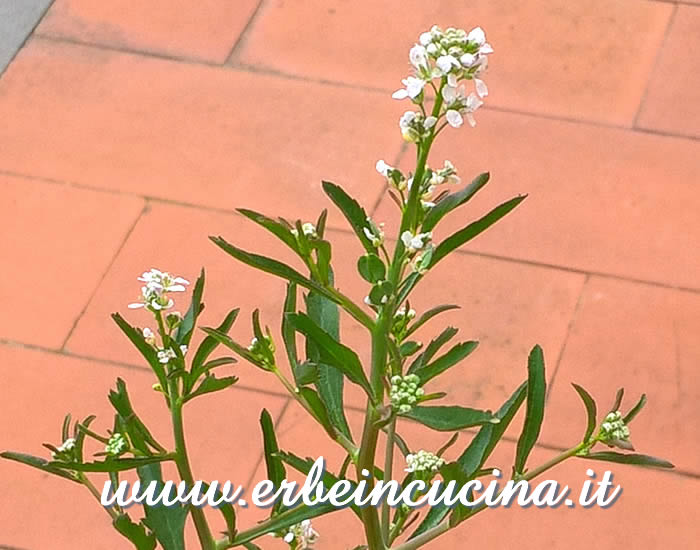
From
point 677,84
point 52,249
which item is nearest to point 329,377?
point 52,249

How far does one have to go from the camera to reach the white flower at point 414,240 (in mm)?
908

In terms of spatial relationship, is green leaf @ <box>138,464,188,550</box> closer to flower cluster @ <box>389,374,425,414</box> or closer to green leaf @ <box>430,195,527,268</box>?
flower cluster @ <box>389,374,425,414</box>

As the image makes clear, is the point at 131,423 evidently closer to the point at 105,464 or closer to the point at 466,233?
the point at 105,464

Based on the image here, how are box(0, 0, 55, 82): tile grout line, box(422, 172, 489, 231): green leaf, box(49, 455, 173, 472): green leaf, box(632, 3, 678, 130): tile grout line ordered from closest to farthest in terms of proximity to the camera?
box(422, 172, 489, 231): green leaf, box(49, 455, 173, 472): green leaf, box(632, 3, 678, 130): tile grout line, box(0, 0, 55, 82): tile grout line

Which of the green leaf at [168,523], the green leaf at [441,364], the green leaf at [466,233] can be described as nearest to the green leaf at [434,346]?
the green leaf at [441,364]

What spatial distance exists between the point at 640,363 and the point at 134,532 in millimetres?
1285

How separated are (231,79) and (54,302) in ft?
2.24

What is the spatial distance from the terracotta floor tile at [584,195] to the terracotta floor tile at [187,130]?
18cm

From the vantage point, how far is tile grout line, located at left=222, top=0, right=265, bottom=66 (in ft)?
9.13

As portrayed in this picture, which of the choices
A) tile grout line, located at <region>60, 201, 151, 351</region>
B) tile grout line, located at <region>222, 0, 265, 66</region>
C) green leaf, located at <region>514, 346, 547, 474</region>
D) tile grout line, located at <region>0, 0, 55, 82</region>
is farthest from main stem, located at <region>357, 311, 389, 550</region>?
tile grout line, located at <region>0, 0, 55, 82</region>

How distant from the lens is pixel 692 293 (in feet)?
7.54

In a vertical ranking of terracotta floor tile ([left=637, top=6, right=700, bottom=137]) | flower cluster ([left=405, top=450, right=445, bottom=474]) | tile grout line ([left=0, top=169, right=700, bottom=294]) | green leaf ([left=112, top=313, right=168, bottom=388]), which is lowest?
flower cluster ([left=405, top=450, right=445, bottom=474])

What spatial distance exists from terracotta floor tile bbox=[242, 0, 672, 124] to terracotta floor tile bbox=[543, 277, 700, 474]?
1.64ft

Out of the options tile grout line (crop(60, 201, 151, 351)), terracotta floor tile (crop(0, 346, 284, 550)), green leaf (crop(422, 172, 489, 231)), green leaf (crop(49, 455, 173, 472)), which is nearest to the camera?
green leaf (crop(422, 172, 489, 231))
